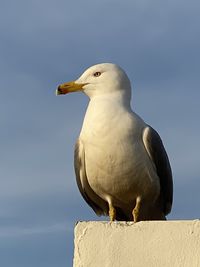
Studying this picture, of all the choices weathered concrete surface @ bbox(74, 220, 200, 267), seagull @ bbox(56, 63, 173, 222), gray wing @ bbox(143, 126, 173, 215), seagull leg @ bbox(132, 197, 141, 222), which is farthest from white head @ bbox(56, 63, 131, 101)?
weathered concrete surface @ bbox(74, 220, 200, 267)

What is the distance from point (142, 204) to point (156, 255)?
1.85 m

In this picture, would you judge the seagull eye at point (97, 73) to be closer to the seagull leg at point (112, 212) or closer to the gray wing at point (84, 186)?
the gray wing at point (84, 186)

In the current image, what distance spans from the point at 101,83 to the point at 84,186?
0.96 m

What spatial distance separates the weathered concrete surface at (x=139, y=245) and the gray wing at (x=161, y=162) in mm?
1499

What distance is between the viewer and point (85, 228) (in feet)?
12.7

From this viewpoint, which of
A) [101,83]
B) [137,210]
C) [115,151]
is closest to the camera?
[115,151]

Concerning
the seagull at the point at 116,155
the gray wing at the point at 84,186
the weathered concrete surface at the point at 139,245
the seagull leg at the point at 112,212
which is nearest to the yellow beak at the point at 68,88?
the seagull at the point at 116,155

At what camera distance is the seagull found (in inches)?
198

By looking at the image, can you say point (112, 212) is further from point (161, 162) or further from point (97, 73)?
point (97, 73)

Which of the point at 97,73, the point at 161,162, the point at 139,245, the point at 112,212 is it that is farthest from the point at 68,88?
the point at 139,245

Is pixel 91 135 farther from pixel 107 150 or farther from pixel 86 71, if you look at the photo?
pixel 86 71

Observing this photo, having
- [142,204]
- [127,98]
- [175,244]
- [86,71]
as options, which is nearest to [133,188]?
[142,204]

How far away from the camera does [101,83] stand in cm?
544

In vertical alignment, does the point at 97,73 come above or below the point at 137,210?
above
